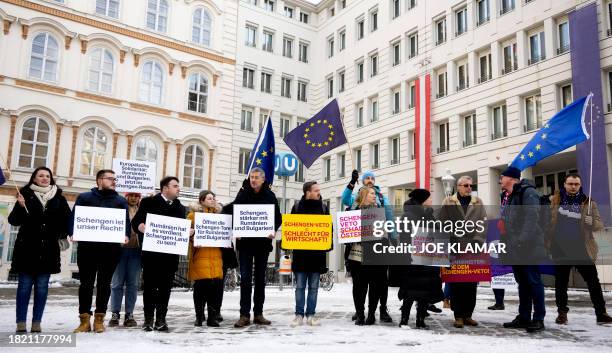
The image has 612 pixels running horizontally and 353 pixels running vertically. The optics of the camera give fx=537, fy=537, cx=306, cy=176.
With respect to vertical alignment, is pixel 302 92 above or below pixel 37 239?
above

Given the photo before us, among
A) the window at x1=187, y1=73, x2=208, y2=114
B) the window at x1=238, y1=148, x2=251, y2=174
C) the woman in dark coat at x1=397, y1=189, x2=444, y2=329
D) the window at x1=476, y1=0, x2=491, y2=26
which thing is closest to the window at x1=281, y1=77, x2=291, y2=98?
the window at x1=238, y1=148, x2=251, y2=174

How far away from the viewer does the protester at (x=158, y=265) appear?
6.68 m

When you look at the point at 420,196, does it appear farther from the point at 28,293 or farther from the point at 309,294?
the point at 28,293

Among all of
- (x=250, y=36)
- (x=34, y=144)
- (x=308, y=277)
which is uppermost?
(x=250, y=36)

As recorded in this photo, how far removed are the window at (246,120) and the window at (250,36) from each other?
4545 mm

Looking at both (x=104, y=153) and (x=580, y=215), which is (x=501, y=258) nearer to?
(x=580, y=215)

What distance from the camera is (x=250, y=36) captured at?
37438mm

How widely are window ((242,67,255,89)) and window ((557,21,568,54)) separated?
2032 cm

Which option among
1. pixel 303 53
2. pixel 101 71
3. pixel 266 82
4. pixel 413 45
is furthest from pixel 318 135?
pixel 303 53

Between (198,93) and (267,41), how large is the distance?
8.66m

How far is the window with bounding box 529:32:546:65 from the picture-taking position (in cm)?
2419

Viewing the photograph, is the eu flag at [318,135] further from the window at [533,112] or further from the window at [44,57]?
the window at [44,57]

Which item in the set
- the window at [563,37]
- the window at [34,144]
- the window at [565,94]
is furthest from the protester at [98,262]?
the window at [34,144]

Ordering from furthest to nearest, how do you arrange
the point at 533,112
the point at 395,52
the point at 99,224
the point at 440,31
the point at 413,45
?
1. the point at 395,52
2. the point at 413,45
3. the point at 440,31
4. the point at 533,112
5. the point at 99,224
